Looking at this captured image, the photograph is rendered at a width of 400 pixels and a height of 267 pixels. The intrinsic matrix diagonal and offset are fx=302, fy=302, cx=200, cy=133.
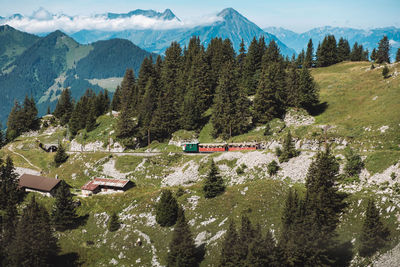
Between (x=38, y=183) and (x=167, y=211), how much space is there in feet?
128

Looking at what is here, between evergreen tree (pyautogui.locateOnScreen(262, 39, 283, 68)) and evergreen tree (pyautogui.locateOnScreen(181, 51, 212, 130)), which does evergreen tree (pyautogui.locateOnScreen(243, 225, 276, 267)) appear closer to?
evergreen tree (pyautogui.locateOnScreen(181, 51, 212, 130))

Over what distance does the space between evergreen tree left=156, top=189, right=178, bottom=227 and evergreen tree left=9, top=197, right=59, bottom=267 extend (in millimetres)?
17904

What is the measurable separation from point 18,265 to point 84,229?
16033 millimetres

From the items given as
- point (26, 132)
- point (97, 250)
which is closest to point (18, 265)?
point (97, 250)

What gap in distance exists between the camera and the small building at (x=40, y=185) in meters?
71.6

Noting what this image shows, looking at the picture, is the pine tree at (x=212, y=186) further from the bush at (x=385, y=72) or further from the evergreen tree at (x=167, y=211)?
the bush at (x=385, y=72)

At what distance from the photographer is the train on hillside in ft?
246

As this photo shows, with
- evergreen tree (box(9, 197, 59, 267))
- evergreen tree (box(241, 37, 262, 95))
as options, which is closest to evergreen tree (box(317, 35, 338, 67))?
evergreen tree (box(241, 37, 262, 95))

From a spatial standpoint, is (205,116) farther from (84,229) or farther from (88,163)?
(84,229)

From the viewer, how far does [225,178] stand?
62656mm

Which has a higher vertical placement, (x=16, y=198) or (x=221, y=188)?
(x=221, y=188)

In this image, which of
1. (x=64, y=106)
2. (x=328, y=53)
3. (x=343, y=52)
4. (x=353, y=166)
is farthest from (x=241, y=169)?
(x=64, y=106)

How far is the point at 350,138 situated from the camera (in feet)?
206

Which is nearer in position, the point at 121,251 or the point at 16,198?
the point at 121,251
